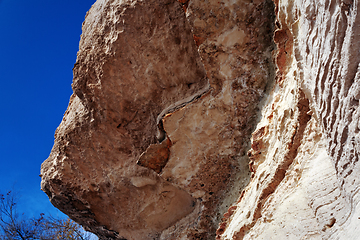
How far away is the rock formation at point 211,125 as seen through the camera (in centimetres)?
155

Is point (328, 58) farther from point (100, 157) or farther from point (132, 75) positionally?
point (100, 157)

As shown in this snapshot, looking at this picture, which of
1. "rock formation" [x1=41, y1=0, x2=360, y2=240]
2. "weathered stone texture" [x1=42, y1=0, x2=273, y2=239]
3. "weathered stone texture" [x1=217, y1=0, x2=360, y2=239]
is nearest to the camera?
"weathered stone texture" [x1=217, y1=0, x2=360, y2=239]

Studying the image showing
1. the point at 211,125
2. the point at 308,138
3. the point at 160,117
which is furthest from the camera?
the point at 160,117

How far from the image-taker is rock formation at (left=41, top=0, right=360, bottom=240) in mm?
1547

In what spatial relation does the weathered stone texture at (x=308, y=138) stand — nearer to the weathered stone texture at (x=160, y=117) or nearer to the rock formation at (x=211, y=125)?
the rock formation at (x=211, y=125)

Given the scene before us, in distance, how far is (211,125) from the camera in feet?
9.64

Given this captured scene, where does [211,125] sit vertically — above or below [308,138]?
above

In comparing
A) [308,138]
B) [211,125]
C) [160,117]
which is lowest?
[308,138]

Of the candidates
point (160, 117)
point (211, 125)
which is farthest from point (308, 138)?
point (160, 117)

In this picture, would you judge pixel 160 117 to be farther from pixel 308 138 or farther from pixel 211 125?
pixel 308 138

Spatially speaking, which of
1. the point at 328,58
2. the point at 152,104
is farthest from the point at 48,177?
the point at 328,58

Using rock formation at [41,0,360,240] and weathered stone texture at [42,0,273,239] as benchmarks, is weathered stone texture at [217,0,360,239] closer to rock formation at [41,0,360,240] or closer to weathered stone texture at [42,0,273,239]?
rock formation at [41,0,360,240]

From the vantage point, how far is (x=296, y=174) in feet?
6.54

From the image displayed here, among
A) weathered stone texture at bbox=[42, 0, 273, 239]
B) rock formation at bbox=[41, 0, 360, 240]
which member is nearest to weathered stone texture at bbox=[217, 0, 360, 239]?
rock formation at bbox=[41, 0, 360, 240]
